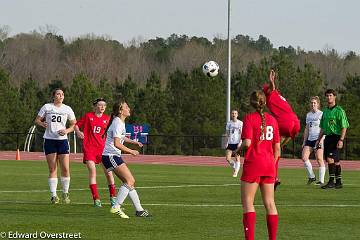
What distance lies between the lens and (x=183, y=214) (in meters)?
15.8

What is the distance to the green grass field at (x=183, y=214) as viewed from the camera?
1328 cm

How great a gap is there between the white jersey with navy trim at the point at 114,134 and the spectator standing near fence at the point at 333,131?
8.48 m

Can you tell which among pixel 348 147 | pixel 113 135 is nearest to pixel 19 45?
pixel 348 147

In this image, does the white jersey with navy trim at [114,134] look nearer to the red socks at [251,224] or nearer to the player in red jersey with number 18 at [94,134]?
the player in red jersey with number 18 at [94,134]

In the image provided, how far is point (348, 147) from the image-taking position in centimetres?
5819

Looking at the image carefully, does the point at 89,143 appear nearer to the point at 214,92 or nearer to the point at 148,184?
the point at 148,184

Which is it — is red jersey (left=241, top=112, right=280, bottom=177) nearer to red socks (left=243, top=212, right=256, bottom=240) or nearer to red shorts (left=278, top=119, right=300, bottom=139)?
red socks (left=243, top=212, right=256, bottom=240)

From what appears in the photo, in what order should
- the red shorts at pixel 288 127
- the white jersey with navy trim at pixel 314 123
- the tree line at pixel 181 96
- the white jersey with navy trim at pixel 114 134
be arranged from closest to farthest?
the white jersey with navy trim at pixel 114 134, the red shorts at pixel 288 127, the white jersey with navy trim at pixel 314 123, the tree line at pixel 181 96

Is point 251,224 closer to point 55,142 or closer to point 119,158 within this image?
point 119,158

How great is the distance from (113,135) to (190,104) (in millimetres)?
52583

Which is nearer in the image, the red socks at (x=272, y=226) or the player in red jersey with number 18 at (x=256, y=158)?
the player in red jersey with number 18 at (x=256, y=158)

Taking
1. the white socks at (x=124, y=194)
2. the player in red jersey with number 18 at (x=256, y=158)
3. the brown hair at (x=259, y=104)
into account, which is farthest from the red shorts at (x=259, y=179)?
the white socks at (x=124, y=194)

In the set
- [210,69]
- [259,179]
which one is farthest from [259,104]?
[210,69]

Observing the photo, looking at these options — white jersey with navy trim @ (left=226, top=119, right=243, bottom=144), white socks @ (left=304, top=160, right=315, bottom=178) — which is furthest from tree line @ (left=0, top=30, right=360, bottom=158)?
white socks @ (left=304, top=160, right=315, bottom=178)
